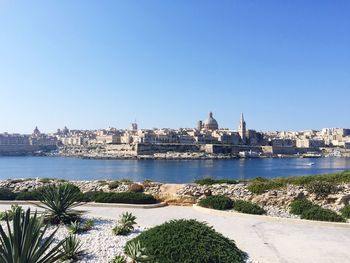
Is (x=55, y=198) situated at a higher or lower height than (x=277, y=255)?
higher

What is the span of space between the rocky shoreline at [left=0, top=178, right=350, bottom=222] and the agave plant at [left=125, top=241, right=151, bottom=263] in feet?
21.8

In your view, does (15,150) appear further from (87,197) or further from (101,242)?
(101,242)

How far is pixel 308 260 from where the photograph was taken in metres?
7.26

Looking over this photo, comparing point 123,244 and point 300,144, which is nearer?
point 123,244

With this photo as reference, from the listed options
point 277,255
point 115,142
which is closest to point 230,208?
point 277,255

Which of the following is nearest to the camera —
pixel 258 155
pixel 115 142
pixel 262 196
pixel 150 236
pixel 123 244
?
pixel 150 236

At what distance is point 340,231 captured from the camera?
9.75m

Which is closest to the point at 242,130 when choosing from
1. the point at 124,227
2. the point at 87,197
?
the point at 87,197

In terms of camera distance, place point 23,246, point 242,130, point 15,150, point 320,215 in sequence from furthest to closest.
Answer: point 242,130 → point 15,150 → point 320,215 → point 23,246

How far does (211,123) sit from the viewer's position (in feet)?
627

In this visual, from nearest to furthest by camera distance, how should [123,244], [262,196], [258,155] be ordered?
[123,244] < [262,196] < [258,155]

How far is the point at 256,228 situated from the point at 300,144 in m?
174

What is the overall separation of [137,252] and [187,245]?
86cm

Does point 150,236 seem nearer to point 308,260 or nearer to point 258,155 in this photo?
point 308,260
